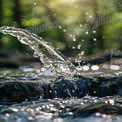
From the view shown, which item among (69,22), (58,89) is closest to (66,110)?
(58,89)

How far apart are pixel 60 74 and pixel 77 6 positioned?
17207 mm

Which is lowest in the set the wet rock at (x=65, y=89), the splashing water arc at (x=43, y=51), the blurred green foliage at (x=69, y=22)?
the wet rock at (x=65, y=89)

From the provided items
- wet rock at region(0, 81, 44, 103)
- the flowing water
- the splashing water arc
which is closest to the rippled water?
the flowing water

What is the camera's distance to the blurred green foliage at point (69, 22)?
20.8 m

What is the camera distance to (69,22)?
23703 mm

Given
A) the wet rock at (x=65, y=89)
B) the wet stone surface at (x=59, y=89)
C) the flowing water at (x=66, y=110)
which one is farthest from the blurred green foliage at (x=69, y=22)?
the flowing water at (x=66, y=110)

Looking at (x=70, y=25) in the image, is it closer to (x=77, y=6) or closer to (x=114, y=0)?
(x=77, y=6)

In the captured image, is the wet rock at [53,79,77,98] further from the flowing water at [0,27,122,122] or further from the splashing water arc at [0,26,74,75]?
the splashing water arc at [0,26,74,75]

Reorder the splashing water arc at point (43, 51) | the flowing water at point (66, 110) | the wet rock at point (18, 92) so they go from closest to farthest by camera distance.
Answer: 1. the flowing water at point (66, 110)
2. the wet rock at point (18, 92)
3. the splashing water arc at point (43, 51)

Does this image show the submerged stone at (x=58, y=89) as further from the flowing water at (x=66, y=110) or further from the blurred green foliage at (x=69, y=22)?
the blurred green foliage at (x=69, y=22)

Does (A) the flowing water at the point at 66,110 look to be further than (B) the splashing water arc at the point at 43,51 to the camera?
No

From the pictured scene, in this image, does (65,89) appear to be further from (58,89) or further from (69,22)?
(69,22)

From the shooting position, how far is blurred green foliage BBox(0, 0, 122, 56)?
2081 centimetres

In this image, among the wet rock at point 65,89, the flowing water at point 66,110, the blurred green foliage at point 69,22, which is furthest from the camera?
the blurred green foliage at point 69,22
